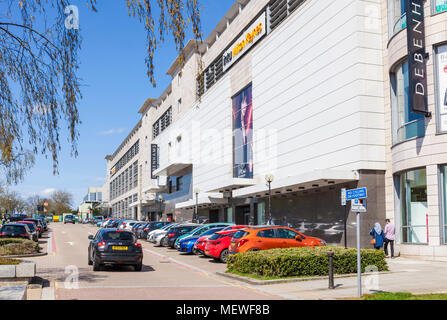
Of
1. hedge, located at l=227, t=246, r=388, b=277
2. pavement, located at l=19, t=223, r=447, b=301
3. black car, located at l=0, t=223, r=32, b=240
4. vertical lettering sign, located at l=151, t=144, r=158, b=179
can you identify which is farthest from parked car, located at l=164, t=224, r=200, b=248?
vertical lettering sign, located at l=151, t=144, r=158, b=179

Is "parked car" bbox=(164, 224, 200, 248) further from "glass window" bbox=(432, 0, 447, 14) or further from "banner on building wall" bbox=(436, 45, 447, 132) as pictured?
A: "glass window" bbox=(432, 0, 447, 14)

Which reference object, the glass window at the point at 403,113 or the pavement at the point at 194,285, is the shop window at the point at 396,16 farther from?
the pavement at the point at 194,285

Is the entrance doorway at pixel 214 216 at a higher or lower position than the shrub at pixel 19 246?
higher

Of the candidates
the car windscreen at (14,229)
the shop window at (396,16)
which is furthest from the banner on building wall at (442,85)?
the car windscreen at (14,229)

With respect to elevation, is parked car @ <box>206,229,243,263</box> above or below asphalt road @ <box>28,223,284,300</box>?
above

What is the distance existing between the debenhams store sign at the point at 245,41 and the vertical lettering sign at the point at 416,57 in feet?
56.3

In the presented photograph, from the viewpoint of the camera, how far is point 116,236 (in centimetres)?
1828

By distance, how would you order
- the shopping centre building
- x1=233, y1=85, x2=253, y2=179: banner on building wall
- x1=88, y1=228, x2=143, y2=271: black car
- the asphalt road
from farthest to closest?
x1=233, y1=85, x2=253, y2=179: banner on building wall, the shopping centre building, x1=88, y1=228, x2=143, y2=271: black car, the asphalt road

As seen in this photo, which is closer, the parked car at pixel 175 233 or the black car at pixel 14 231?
the black car at pixel 14 231

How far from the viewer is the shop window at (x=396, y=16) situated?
23984 mm

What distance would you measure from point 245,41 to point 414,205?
23848 millimetres

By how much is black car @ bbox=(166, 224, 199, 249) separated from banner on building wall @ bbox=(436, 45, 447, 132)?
1602cm

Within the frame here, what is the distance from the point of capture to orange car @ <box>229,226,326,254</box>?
63.7 feet
